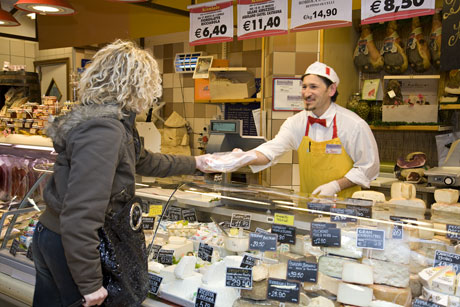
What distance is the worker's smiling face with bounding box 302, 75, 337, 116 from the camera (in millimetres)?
3301

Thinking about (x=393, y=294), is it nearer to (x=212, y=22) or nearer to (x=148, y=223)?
(x=148, y=223)

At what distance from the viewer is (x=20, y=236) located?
263 centimetres

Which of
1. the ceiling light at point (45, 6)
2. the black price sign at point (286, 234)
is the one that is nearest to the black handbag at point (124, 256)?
the black price sign at point (286, 234)

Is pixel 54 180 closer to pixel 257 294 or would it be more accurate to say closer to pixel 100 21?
pixel 257 294

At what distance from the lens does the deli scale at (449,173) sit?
4094 millimetres

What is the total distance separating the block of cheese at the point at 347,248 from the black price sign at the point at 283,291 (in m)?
0.22

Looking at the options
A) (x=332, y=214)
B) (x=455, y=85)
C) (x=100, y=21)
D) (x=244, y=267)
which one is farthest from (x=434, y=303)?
(x=100, y=21)

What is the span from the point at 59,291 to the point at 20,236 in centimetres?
110

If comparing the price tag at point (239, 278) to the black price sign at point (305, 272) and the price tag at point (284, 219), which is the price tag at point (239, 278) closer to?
the black price sign at point (305, 272)

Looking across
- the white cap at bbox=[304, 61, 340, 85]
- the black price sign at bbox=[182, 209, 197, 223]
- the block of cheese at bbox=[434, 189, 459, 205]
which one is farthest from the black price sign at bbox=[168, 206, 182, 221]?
the white cap at bbox=[304, 61, 340, 85]

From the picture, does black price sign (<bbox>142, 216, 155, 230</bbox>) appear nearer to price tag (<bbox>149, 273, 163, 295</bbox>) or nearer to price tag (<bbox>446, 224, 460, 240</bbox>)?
price tag (<bbox>149, 273, 163, 295</bbox>)

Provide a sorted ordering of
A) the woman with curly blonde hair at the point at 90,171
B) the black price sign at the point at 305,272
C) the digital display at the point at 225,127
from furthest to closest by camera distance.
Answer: the digital display at the point at 225,127, the black price sign at the point at 305,272, the woman with curly blonde hair at the point at 90,171

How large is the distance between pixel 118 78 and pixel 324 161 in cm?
215

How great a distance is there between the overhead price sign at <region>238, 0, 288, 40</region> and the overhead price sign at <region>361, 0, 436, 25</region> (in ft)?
2.34
